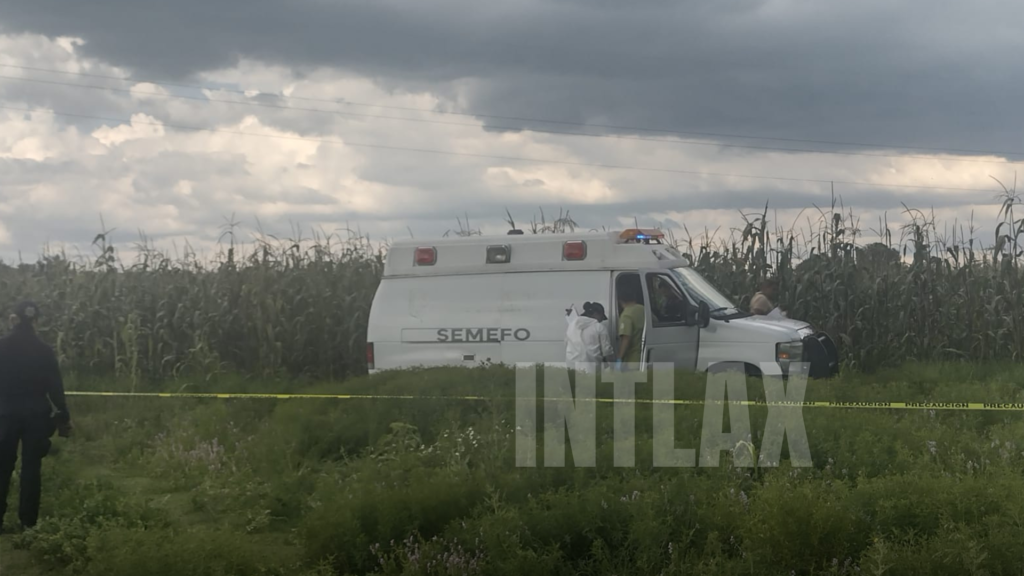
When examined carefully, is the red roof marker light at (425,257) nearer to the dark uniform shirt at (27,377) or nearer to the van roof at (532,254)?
the van roof at (532,254)

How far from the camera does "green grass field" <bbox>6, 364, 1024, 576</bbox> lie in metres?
5.39

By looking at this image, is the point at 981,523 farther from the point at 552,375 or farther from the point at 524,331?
the point at 524,331

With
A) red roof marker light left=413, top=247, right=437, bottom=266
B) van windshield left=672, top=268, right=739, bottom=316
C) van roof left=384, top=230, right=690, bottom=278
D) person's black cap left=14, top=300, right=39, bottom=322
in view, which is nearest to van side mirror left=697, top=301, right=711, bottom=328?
van windshield left=672, top=268, right=739, bottom=316

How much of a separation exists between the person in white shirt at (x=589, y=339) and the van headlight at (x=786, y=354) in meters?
1.83

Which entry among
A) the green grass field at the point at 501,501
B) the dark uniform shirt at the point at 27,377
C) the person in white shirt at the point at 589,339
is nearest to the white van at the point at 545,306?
the person in white shirt at the point at 589,339

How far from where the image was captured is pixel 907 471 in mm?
7000

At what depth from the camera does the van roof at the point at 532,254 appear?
1136 centimetres

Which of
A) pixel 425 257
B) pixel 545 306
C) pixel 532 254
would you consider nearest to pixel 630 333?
pixel 545 306

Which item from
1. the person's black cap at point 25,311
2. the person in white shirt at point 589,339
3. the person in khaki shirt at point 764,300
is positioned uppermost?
the person's black cap at point 25,311

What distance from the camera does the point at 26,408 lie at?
25.8 feet

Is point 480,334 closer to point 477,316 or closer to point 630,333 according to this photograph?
point 477,316

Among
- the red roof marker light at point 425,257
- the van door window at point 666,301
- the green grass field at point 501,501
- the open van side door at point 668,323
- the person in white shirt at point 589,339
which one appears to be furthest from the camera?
the red roof marker light at point 425,257

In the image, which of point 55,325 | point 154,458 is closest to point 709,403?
point 154,458

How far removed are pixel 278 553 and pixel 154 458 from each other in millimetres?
4145
